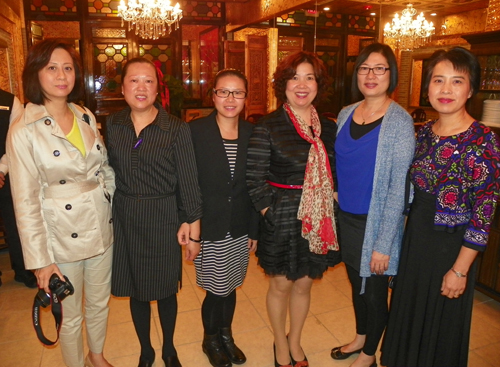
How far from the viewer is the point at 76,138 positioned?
70.3 inches

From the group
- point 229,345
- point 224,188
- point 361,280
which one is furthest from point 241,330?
point 224,188

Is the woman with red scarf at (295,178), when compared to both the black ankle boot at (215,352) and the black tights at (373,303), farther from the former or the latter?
the black ankle boot at (215,352)

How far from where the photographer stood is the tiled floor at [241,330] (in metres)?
2.30

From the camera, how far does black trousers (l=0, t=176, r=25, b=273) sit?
9.85 ft

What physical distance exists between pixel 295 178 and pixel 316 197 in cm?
14

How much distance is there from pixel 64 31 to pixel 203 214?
25.9ft

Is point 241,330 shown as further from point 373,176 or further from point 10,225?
point 10,225

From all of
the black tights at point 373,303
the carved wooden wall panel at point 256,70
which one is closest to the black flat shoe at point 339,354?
the black tights at point 373,303

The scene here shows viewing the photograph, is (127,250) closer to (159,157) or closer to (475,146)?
(159,157)

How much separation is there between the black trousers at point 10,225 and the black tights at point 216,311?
6.23ft

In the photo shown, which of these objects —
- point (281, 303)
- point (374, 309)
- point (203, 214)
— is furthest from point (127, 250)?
point (374, 309)

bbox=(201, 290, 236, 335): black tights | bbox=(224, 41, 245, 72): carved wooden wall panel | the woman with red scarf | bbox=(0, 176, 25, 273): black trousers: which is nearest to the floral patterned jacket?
the woman with red scarf

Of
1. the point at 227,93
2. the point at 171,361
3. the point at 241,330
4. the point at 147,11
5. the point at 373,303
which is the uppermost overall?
the point at 147,11

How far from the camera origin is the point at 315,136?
6.26 feet
